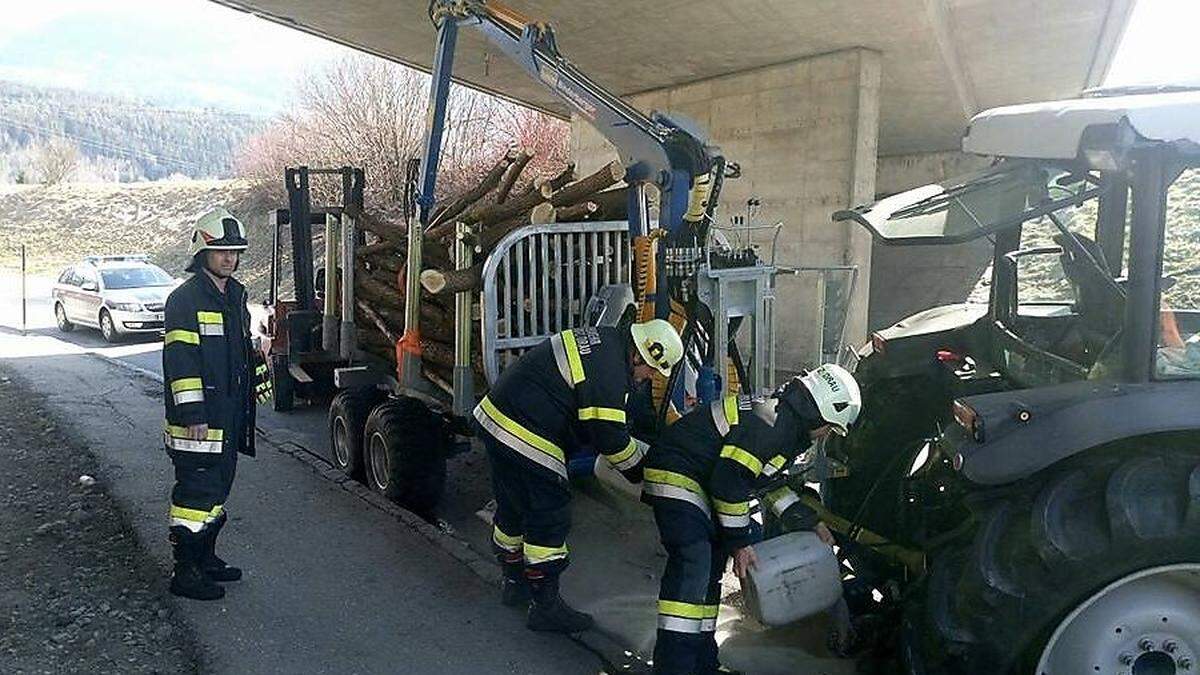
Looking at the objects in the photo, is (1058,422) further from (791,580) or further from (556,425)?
(556,425)

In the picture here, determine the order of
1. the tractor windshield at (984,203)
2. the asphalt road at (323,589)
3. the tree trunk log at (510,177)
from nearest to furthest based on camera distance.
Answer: the tractor windshield at (984,203), the asphalt road at (323,589), the tree trunk log at (510,177)

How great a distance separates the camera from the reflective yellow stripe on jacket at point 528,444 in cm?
444

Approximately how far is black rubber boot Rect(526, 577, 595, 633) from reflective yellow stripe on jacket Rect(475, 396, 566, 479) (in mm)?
557

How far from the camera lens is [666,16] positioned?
37.8ft

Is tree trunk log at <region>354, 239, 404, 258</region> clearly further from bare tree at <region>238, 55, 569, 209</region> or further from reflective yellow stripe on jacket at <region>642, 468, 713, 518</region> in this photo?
bare tree at <region>238, 55, 569, 209</region>

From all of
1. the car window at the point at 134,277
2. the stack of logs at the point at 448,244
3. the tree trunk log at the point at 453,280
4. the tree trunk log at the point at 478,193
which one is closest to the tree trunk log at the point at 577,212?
the stack of logs at the point at 448,244

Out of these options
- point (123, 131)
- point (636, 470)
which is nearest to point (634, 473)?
point (636, 470)

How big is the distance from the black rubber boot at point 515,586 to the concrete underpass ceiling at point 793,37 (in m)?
8.12

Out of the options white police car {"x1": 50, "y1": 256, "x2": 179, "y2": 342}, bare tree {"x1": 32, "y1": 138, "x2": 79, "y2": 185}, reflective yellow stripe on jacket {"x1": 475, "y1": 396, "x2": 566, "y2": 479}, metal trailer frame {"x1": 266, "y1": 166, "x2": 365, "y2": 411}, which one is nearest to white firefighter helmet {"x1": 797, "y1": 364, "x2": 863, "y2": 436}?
reflective yellow stripe on jacket {"x1": 475, "y1": 396, "x2": 566, "y2": 479}

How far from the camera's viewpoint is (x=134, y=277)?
672 inches

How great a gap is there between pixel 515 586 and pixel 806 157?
9549mm

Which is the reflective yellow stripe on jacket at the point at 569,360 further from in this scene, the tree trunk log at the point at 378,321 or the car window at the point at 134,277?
the car window at the point at 134,277

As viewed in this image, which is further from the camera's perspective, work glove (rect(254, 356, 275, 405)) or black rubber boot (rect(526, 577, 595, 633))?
work glove (rect(254, 356, 275, 405))

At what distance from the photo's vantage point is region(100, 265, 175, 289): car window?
16641 millimetres
